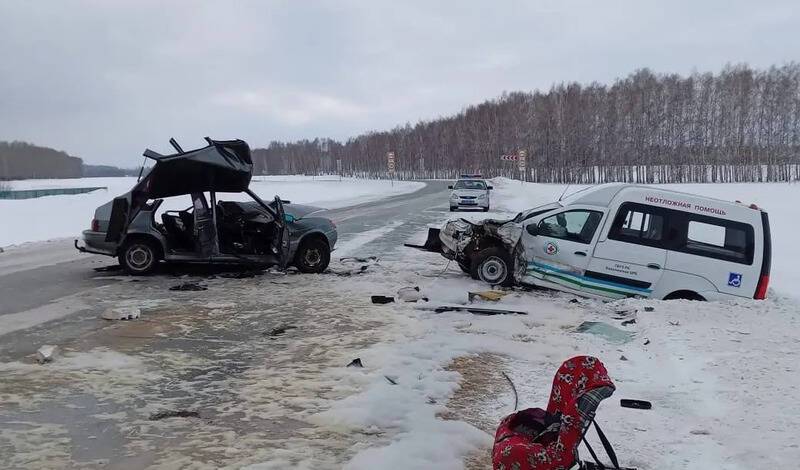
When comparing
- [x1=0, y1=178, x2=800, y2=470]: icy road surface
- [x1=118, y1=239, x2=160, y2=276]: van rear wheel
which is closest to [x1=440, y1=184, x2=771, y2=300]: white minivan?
[x1=0, y1=178, x2=800, y2=470]: icy road surface

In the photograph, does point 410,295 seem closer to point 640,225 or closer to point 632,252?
point 632,252

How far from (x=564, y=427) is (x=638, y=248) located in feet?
21.4

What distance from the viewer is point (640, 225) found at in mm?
8820

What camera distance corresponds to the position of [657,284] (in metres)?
8.68

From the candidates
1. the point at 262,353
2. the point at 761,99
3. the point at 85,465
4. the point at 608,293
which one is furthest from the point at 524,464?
the point at 761,99

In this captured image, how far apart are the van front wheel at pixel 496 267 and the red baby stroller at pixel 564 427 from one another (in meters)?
6.58

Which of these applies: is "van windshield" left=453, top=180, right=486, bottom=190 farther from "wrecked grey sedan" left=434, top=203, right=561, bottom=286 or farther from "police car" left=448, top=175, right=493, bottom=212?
"wrecked grey sedan" left=434, top=203, right=561, bottom=286

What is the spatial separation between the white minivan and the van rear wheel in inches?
241

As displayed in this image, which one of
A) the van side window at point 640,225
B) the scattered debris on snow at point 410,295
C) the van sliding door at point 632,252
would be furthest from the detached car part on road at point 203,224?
the van side window at point 640,225

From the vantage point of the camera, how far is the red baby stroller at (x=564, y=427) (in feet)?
9.58

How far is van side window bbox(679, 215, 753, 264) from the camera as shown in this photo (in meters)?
8.38

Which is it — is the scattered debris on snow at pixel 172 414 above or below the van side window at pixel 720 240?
below

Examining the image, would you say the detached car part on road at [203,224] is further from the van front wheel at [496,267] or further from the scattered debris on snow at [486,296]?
the scattered debris on snow at [486,296]

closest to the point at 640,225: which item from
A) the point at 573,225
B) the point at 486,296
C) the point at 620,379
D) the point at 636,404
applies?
the point at 573,225
